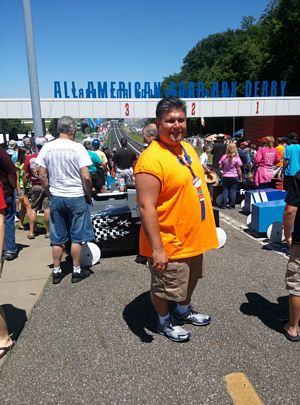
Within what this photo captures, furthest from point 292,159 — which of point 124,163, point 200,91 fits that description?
point 200,91

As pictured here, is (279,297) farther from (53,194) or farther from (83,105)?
(83,105)

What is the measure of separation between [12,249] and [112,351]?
2.90m

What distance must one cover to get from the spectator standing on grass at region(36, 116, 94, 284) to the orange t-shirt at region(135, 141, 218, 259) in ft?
5.00

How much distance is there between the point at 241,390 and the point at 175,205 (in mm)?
1360

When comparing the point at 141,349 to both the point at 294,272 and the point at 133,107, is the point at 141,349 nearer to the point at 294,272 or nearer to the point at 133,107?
the point at 294,272

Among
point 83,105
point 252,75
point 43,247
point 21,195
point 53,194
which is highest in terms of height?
point 252,75

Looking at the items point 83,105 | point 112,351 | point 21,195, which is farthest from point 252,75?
point 112,351

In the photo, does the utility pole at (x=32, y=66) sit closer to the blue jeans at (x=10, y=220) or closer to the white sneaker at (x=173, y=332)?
the blue jeans at (x=10, y=220)

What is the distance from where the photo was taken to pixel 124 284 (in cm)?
407

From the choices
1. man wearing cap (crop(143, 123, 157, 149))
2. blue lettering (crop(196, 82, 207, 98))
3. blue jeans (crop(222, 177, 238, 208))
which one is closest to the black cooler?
man wearing cap (crop(143, 123, 157, 149))

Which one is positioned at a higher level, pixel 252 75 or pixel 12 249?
pixel 252 75

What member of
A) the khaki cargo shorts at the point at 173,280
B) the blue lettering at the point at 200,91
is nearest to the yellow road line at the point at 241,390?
the khaki cargo shorts at the point at 173,280

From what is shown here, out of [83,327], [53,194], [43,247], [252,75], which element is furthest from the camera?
[252,75]

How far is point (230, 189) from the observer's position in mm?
8352
